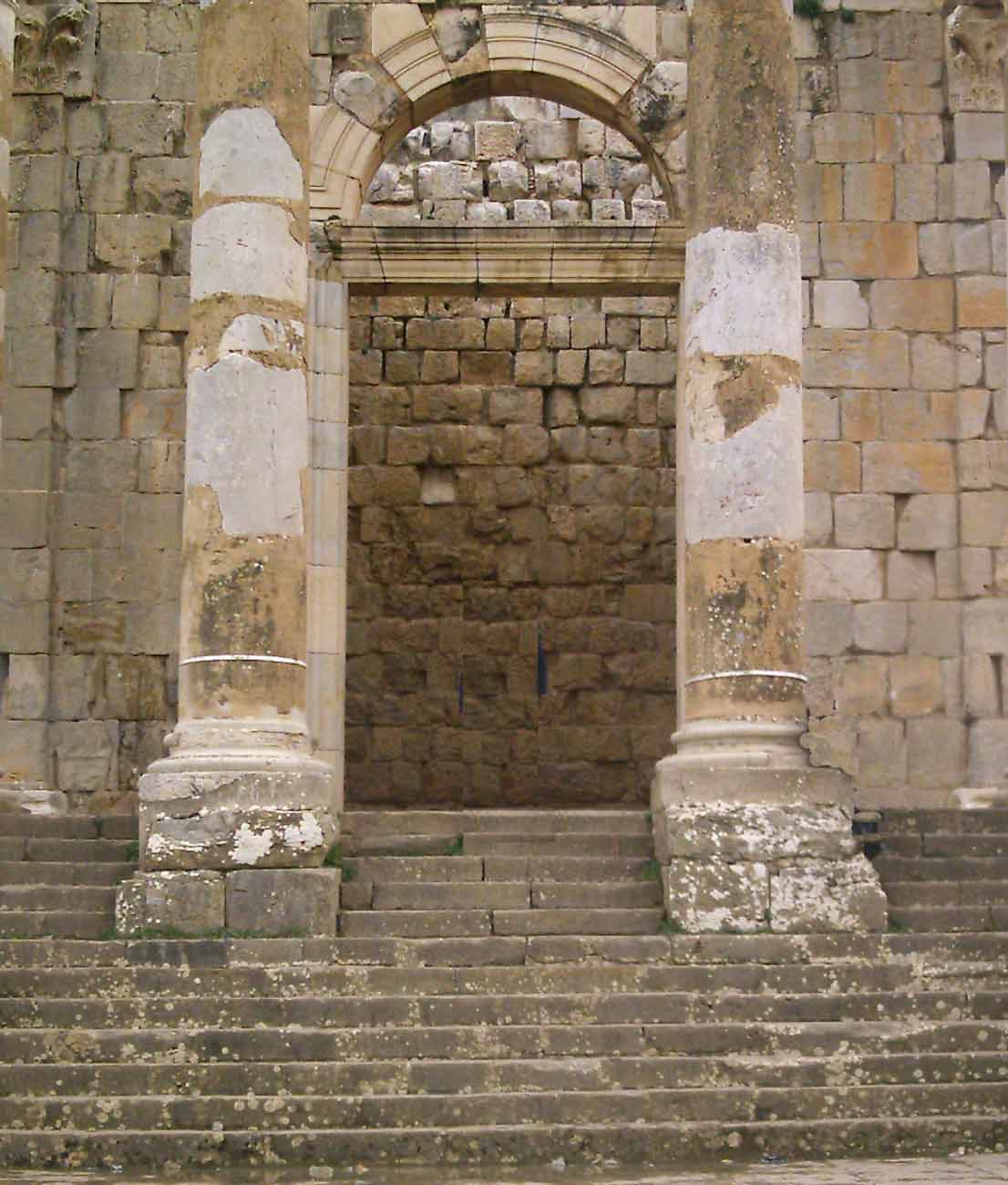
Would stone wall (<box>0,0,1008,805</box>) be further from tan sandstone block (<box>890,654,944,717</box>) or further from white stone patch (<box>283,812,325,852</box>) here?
white stone patch (<box>283,812,325,852</box>)

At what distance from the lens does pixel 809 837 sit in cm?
1146

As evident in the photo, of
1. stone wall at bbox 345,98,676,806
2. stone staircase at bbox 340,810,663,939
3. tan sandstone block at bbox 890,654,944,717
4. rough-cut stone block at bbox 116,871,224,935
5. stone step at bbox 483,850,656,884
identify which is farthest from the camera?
stone wall at bbox 345,98,676,806

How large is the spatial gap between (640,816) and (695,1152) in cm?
353

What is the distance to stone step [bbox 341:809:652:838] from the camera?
1263 cm

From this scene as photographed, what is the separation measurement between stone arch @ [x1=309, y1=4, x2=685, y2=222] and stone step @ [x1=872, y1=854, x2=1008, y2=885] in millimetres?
5723

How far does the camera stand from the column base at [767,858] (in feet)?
37.2

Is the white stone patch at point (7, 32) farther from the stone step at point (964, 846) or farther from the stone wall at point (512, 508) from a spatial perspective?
the stone step at point (964, 846)

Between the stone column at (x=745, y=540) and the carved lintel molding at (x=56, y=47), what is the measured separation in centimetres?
563

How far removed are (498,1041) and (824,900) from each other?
2.30 metres

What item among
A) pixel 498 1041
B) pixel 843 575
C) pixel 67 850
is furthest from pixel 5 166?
pixel 498 1041

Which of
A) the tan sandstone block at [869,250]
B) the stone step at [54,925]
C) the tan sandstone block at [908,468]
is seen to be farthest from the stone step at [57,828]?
the tan sandstone block at [869,250]

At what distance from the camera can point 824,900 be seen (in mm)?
11344

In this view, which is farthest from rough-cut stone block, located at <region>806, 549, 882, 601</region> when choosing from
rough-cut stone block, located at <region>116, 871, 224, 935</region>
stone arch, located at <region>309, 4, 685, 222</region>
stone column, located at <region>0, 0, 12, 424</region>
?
stone column, located at <region>0, 0, 12, 424</region>

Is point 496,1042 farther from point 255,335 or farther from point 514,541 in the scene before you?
point 514,541
